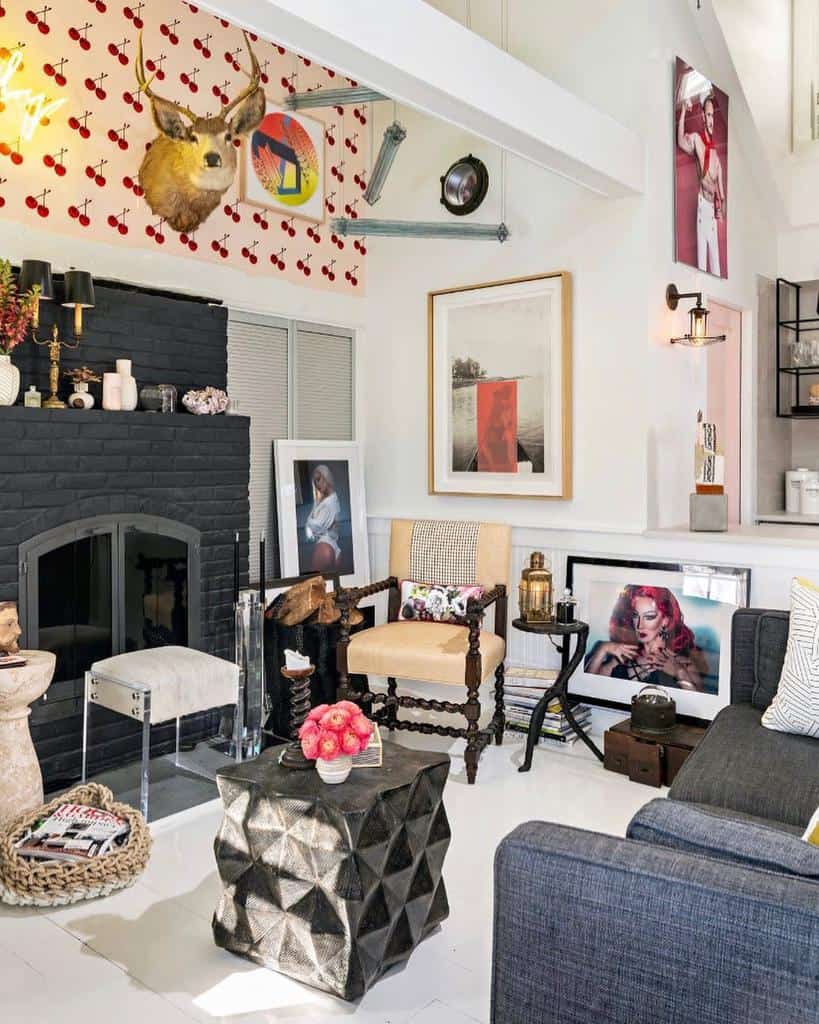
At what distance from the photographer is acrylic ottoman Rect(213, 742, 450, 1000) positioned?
6.97ft

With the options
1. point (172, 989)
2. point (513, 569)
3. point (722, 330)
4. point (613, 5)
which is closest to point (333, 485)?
point (513, 569)

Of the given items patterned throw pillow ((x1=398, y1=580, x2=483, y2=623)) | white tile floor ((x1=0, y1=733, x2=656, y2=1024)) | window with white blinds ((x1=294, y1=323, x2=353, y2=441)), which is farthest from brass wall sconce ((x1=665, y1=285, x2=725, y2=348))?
white tile floor ((x1=0, y1=733, x2=656, y2=1024))

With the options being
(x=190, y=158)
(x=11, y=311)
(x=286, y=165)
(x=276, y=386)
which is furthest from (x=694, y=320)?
(x=11, y=311)

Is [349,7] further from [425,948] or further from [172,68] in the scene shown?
[425,948]

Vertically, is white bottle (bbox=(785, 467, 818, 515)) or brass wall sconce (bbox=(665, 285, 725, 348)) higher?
brass wall sconce (bbox=(665, 285, 725, 348))

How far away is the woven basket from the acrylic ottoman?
0.47 m

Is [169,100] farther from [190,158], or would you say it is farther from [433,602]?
[433,602]

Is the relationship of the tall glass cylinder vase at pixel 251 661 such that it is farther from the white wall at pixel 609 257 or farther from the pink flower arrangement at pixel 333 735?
the pink flower arrangement at pixel 333 735

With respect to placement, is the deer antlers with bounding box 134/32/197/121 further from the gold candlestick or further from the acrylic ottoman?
the acrylic ottoman

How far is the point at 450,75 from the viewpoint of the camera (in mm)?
2885

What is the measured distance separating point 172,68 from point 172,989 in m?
3.80

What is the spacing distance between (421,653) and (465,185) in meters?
2.53

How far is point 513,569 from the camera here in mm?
4633

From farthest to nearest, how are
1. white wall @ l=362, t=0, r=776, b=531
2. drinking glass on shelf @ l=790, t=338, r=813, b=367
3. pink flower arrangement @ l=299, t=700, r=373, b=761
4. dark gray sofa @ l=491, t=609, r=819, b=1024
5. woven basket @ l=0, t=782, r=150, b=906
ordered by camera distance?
drinking glass on shelf @ l=790, t=338, r=813, b=367
white wall @ l=362, t=0, r=776, b=531
woven basket @ l=0, t=782, r=150, b=906
pink flower arrangement @ l=299, t=700, r=373, b=761
dark gray sofa @ l=491, t=609, r=819, b=1024
